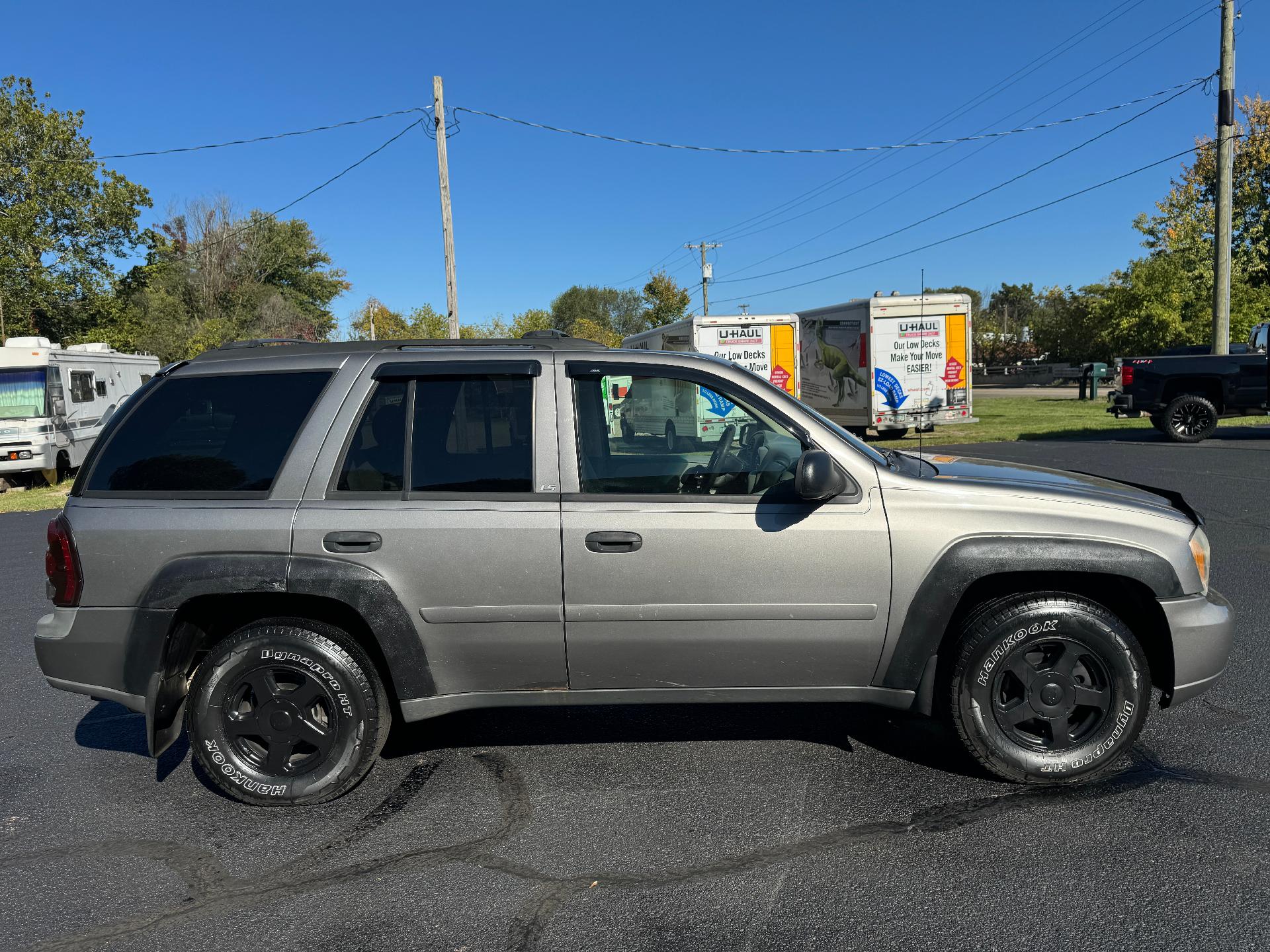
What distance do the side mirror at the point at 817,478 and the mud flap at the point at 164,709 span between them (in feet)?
8.49

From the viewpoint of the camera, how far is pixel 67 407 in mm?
16844

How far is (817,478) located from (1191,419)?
16.3 metres

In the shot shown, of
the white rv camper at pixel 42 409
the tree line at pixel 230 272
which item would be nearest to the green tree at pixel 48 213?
the tree line at pixel 230 272

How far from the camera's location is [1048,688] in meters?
3.52

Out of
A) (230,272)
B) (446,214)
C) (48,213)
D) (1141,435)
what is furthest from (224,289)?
(1141,435)

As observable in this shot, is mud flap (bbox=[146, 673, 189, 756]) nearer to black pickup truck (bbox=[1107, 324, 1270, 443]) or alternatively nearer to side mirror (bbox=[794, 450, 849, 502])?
side mirror (bbox=[794, 450, 849, 502])

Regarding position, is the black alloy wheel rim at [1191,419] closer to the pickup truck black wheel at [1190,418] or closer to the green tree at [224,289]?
the pickup truck black wheel at [1190,418]

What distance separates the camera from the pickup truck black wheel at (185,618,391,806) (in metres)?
3.51

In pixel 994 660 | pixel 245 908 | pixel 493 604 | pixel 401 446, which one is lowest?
pixel 245 908

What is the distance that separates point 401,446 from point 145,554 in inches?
41.5

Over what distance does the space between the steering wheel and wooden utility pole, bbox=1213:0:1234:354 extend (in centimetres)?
2047

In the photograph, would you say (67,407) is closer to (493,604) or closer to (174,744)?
(174,744)

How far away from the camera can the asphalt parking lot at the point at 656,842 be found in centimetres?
273

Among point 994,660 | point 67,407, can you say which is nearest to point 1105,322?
point 67,407
